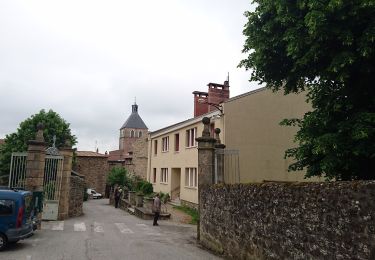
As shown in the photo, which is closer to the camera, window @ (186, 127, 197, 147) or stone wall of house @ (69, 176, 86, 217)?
stone wall of house @ (69, 176, 86, 217)

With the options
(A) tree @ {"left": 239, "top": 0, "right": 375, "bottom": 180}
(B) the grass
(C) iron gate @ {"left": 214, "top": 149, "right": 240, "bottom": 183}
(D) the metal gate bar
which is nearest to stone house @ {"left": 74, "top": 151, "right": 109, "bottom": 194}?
(B) the grass

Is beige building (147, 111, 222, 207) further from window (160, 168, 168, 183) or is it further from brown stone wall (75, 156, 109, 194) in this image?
brown stone wall (75, 156, 109, 194)

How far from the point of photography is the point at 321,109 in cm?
1162

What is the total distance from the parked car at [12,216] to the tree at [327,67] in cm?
811

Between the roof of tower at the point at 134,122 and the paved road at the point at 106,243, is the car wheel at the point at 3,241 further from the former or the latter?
the roof of tower at the point at 134,122

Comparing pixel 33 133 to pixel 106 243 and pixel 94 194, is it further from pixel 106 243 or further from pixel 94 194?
pixel 106 243

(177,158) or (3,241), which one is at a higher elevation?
(177,158)

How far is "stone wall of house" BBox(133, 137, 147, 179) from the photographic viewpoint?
137 ft

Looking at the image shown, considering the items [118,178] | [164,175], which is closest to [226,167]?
[164,175]

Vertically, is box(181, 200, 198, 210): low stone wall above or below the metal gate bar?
below

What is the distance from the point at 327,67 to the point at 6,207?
9.87 m

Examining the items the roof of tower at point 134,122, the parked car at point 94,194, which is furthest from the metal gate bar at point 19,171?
the roof of tower at point 134,122

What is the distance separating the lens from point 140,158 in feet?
140

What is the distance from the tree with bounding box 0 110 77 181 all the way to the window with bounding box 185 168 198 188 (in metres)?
14.0
